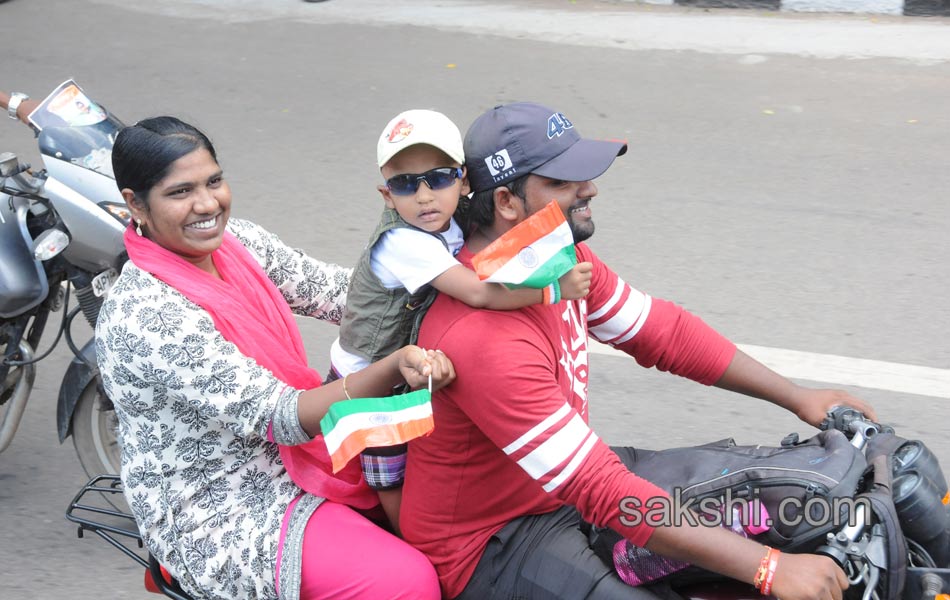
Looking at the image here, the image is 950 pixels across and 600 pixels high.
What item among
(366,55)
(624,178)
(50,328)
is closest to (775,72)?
(624,178)

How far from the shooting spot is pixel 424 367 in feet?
6.96

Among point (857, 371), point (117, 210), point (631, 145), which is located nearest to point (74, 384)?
point (117, 210)

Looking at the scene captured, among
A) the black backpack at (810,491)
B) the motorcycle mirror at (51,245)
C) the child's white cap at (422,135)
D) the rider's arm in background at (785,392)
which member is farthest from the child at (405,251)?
the motorcycle mirror at (51,245)

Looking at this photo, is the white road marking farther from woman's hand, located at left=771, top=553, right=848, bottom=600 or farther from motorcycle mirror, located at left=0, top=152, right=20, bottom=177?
motorcycle mirror, located at left=0, top=152, right=20, bottom=177

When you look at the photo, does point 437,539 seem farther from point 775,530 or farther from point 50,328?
point 50,328

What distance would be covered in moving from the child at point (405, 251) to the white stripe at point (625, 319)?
0.43 m

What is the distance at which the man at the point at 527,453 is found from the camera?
215 cm

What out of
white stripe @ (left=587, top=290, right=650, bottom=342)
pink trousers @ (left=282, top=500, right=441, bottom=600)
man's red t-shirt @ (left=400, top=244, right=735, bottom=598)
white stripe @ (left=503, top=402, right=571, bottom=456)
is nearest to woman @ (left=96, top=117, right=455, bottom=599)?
pink trousers @ (left=282, top=500, right=441, bottom=600)

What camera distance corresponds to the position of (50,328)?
16.3 ft

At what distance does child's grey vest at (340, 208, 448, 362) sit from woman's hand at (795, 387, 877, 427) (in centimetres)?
89

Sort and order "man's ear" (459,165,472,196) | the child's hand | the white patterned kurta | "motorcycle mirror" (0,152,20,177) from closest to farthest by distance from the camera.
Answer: the child's hand, the white patterned kurta, "man's ear" (459,165,472,196), "motorcycle mirror" (0,152,20,177)

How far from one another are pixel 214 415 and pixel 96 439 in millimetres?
1567

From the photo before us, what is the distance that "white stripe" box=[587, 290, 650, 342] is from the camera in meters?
2.73

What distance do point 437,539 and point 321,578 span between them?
0.82 ft
